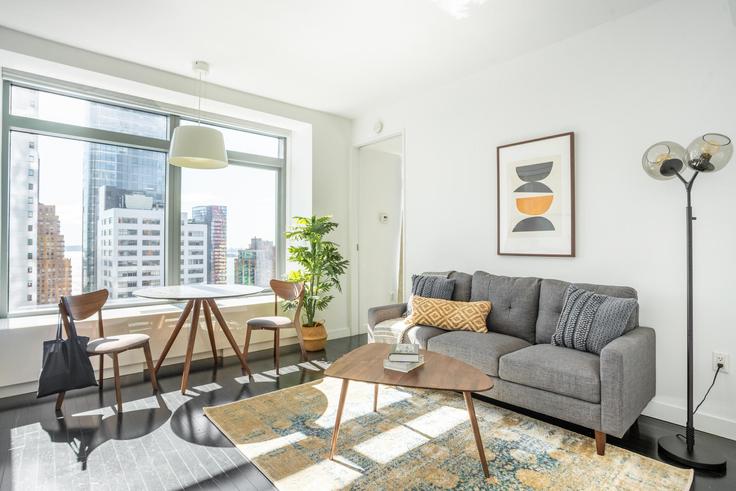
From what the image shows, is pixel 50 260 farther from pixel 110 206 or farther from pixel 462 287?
pixel 462 287

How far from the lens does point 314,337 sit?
440 cm

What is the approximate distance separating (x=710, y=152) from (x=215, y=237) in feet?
14.4

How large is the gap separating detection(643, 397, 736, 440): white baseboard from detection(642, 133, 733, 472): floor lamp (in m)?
0.26

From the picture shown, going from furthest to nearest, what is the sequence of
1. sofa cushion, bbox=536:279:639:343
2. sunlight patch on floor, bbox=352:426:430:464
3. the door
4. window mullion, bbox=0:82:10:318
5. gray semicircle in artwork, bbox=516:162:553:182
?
the door, window mullion, bbox=0:82:10:318, gray semicircle in artwork, bbox=516:162:553:182, sofa cushion, bbox=536:279:639:343, sunlight patch on floor, bbox=352:426:430:464

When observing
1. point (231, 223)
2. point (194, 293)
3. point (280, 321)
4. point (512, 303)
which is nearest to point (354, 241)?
point (231, 223)

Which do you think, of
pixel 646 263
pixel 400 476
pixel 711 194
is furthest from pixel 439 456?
pixel 711 194

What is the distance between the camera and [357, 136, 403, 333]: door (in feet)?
17.5

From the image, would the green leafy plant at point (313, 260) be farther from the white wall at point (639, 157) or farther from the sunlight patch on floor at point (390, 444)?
the sunlight patch on floor at point (390, 444)

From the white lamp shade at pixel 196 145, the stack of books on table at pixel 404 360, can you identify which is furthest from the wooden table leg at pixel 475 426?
the white lamp shade at pixel 196 145

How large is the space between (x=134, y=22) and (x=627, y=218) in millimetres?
3825

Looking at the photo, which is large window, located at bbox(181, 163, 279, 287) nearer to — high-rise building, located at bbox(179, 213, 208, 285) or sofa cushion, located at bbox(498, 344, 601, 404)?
high-rise building, located at bbox(179, 213, 208, 285)

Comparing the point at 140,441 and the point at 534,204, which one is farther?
the point at 534,204

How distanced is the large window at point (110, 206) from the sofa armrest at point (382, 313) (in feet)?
6.40

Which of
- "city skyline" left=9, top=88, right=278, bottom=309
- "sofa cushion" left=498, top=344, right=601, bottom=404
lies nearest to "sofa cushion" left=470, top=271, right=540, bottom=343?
"sofa cushion" left=498, top=344, right=601, bottom=404
